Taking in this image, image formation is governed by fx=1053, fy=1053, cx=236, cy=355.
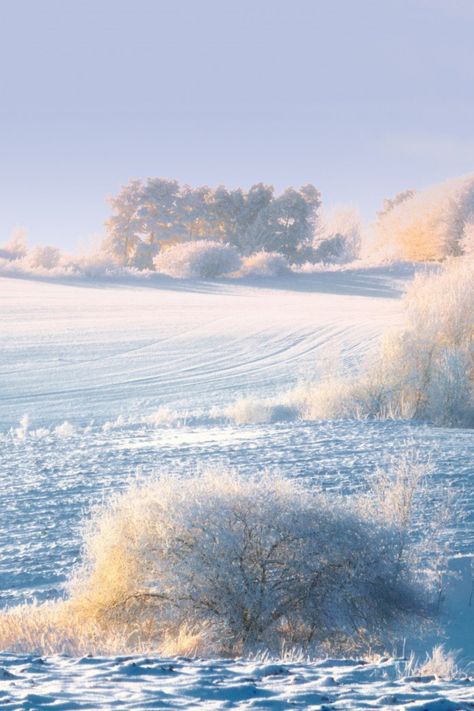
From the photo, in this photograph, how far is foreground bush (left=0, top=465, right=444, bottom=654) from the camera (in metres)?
7.39

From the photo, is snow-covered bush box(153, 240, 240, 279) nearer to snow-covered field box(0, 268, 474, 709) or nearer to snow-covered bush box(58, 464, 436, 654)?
snow-covered field box(0, 268, 474, 709)

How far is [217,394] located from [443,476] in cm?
1075

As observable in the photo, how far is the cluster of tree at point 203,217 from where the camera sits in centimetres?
5312

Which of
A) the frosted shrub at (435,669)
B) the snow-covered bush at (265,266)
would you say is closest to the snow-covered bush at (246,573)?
the frosted shrub at (435,669)

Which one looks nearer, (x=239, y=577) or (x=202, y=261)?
(x=239, y=577)

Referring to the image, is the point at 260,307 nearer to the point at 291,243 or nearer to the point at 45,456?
the point at 291,243

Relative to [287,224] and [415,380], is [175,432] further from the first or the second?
[287,224]

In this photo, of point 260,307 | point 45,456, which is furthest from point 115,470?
point 260,307

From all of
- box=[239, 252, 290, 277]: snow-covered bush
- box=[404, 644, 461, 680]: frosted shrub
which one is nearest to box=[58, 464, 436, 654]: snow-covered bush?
box=[404, 644, 461, 680]: frosted shrub

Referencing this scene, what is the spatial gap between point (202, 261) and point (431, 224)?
11.0 metres

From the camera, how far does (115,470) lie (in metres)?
14.0

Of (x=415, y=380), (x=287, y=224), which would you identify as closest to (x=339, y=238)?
(x=287, y=224)

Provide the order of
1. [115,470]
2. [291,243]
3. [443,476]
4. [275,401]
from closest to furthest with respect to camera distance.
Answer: [443,476] < [115,470] < [275,401] < [291,243]

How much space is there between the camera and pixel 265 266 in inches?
1880
